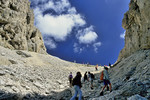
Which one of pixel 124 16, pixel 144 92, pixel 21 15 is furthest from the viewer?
pixel 21 15

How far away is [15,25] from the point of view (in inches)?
1843

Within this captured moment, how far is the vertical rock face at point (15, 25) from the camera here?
138ft

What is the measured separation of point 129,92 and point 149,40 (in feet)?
41.0

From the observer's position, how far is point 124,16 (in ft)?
89.6

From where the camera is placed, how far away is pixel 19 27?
4916 cm

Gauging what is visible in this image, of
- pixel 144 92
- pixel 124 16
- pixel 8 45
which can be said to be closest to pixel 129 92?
pixel 144 92

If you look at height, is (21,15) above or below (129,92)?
above

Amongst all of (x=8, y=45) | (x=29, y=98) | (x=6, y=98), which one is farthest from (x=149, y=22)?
(x=8, y=45)

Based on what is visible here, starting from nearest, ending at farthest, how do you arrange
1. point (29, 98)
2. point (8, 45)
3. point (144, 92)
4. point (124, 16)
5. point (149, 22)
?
1. point (144, 92)
2. point (29, 98)
3. point (149, 22)
4. point (124, 16)
5. point (8, 45)

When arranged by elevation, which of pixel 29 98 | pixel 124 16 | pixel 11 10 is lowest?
pixel 29 98

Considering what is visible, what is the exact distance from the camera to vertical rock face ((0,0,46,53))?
42006mm

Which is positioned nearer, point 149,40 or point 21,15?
point 149,40

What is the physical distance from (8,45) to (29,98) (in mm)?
37560

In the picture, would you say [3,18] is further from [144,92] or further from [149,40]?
[144,92]
